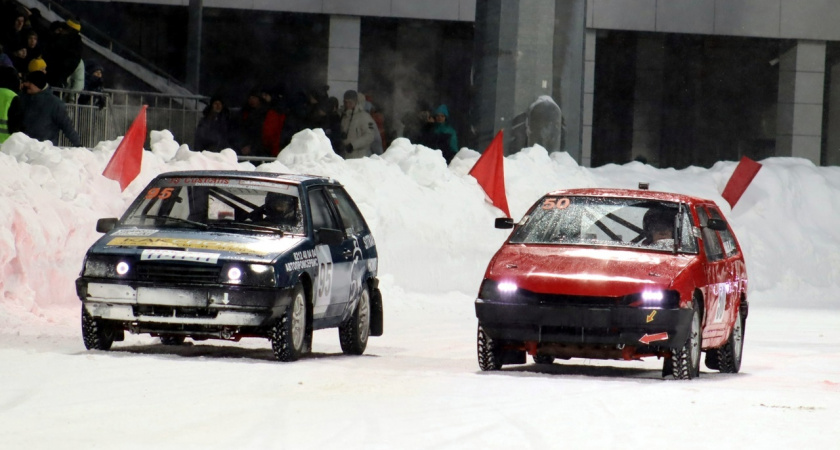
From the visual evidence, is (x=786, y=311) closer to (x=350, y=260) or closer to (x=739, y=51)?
(x=350, y=260)

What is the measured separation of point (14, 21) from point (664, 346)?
48.6 ft

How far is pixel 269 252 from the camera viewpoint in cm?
1079

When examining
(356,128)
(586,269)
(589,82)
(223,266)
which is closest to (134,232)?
(223,266)

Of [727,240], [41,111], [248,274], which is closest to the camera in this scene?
[248,274]

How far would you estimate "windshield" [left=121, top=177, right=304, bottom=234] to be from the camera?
11516 millimetres

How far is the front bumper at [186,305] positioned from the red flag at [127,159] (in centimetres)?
636

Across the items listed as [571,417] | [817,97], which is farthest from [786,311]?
[817,97]

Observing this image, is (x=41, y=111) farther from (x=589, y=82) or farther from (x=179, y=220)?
(x=589, y=82)

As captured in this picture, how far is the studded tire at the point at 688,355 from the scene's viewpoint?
10.4 m

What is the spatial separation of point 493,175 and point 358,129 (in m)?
2.59

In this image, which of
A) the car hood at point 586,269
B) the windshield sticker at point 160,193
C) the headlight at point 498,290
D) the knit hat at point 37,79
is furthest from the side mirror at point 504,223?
the knit hat at point 37,79

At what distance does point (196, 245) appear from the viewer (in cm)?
1082

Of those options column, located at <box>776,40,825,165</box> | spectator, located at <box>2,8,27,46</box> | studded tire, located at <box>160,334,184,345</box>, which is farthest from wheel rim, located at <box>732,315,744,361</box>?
column, located at <box>776,40,825,165</box>

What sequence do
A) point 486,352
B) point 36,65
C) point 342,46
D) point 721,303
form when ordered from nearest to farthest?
point 486,352 → point 721,303 → point 36,65 → point 342,46
